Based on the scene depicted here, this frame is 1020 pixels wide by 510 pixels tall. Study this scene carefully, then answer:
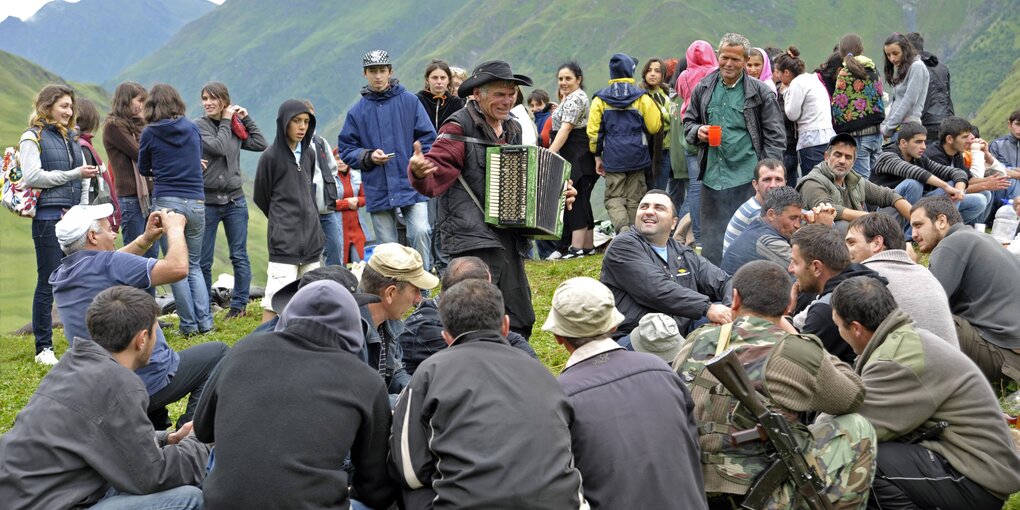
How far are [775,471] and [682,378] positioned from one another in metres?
0.67

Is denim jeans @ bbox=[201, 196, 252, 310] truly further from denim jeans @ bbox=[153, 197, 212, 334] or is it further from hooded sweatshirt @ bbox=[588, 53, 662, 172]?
hooded sweatshirt @ bbox=[588, 53, 662, 172]

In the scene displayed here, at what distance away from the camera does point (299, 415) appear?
14.1ft

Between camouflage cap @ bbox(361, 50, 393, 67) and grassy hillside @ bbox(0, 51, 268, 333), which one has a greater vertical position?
camouflage cap @ bbox(361, 50, 393, 67)

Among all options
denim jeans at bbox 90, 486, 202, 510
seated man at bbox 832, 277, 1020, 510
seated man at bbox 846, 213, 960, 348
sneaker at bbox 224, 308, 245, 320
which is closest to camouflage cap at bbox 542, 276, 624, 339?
seated man at bbox 832, 277, 1020, 510

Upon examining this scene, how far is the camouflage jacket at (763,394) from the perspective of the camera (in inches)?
187

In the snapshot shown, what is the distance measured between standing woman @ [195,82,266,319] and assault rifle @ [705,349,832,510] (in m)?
7.20

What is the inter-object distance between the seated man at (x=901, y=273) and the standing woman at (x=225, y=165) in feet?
21.2

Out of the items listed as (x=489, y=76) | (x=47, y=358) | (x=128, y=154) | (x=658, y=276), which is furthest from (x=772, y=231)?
(x=47, y=358)

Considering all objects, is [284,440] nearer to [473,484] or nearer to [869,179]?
[473,484]

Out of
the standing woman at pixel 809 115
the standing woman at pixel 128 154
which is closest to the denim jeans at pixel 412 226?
the standing woman at pixel 128 154

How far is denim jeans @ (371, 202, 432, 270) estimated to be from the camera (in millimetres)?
10180

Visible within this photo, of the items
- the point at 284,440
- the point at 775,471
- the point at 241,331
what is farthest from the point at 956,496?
the point at 241,331

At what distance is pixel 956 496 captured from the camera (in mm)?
5148

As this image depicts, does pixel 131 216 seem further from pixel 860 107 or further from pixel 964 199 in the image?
pixel 964 199
